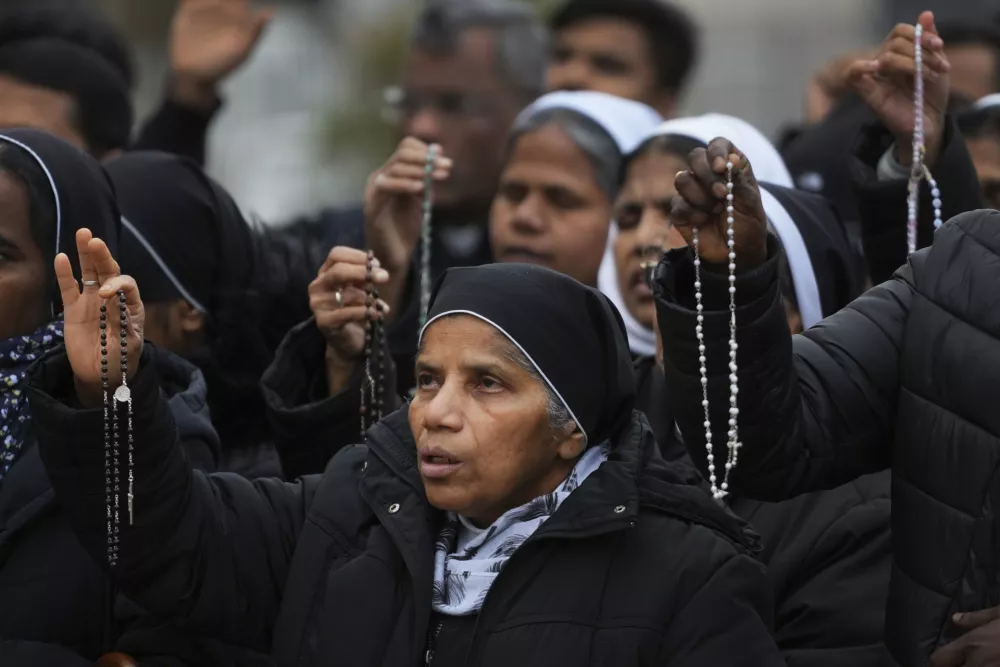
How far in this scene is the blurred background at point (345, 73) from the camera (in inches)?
612

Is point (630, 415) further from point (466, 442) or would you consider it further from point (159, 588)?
point (159, 588)

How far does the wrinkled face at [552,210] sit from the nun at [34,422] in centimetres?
170

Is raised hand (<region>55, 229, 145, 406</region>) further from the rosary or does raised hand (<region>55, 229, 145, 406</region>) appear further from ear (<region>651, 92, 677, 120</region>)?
ear (<region>651, 92, 677, 120</region>)

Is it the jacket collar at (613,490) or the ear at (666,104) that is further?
the ear at (666,104)

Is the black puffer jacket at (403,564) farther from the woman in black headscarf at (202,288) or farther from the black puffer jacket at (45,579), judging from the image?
the woman in black headscarf at (202,288)

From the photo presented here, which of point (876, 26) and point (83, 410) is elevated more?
point (83, 410)

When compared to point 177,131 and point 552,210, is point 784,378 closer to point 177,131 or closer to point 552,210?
point 552,210

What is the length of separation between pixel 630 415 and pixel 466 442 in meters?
0.41

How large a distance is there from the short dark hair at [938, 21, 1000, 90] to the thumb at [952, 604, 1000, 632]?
428 centimetres

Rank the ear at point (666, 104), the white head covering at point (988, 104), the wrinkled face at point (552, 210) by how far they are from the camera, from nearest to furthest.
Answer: the white head covering at point (988, 104) → the wrinkled face at point (552, 210) → the ear at point (666, 104)

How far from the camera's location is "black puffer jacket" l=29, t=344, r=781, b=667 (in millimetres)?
3477

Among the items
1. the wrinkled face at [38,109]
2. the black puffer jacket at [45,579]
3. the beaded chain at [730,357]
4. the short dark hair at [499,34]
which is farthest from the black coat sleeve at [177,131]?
the beaded chain at [730,357]

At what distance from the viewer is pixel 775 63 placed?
24.4 metres

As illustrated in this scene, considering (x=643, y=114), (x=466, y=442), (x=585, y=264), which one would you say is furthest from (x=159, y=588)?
(x=643, y=114)
